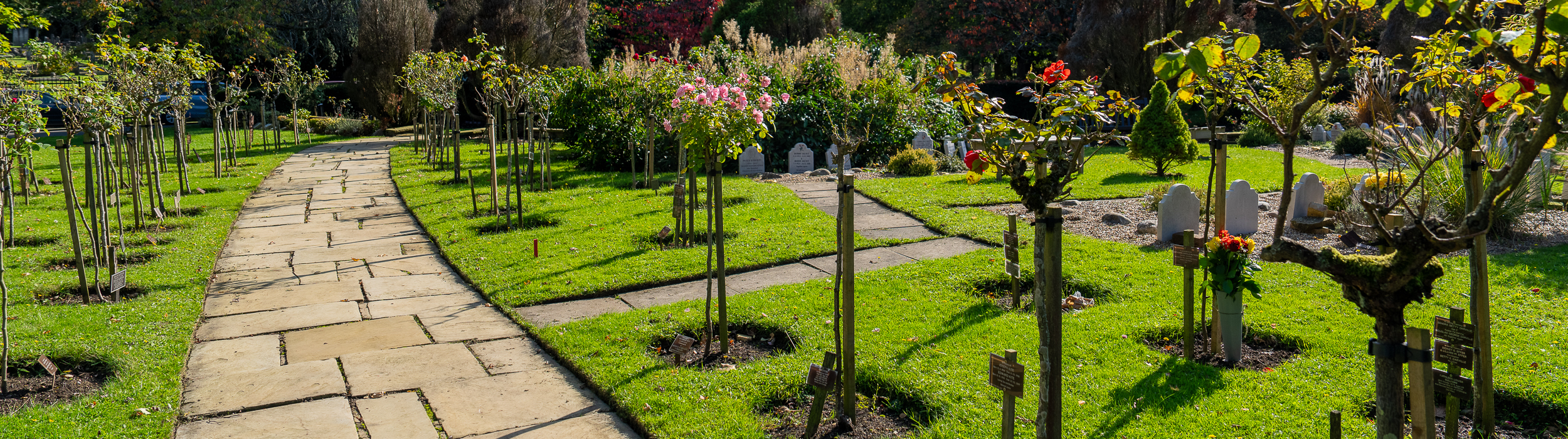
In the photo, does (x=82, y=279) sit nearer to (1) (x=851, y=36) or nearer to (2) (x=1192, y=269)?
(2) (x=1192, y=269)

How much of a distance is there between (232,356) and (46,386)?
788 millimetres

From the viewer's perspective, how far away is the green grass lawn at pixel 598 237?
6.55 meters

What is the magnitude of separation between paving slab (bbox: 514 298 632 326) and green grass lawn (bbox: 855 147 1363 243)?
3392mm

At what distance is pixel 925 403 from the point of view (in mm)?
3998

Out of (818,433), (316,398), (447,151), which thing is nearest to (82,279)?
(316,398)

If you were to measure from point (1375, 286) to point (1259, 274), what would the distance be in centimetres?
425

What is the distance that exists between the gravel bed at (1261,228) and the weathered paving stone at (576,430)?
4.22 metres

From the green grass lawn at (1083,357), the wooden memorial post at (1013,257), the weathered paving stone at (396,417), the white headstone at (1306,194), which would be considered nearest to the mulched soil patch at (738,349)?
the green grass lawn at (1083,357)

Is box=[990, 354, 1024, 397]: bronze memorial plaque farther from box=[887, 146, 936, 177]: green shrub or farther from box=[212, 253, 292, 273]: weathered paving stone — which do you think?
box=[887, 146, 936, 177]: green shrub

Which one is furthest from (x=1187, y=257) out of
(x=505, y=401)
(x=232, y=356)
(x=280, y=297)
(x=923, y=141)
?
(x=923, y=141)

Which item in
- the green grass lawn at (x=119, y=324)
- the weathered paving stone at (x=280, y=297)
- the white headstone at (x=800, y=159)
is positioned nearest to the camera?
the green grass lawn at (x=119, y=324)

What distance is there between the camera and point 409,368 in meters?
4.71

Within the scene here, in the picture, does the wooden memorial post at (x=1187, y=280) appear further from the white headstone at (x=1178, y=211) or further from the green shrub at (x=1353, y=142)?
the green shrub at (x=1353, y=142)

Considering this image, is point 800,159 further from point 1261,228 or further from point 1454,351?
point 1454,351
